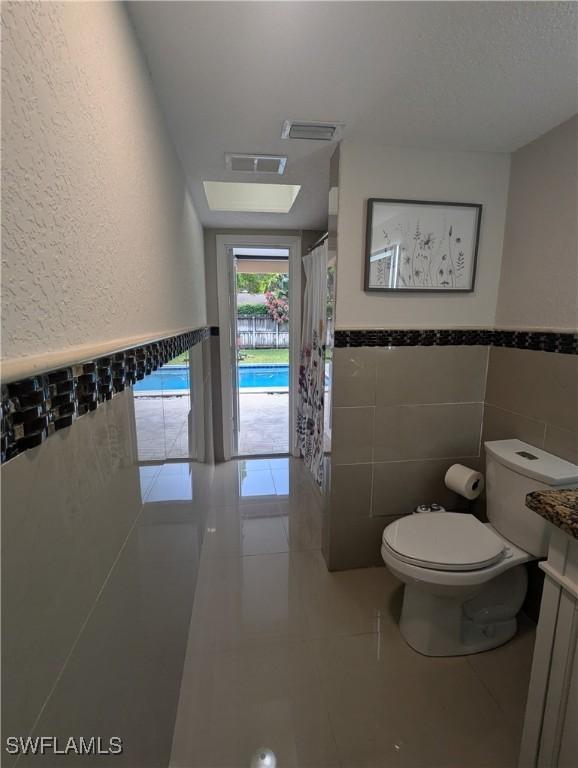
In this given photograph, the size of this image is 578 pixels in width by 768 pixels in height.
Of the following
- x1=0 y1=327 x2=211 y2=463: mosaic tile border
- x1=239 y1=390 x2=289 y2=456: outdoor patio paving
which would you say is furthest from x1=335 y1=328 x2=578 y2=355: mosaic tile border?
x1=239 y1=390 x2=289 y2=456: outdoor patio paving

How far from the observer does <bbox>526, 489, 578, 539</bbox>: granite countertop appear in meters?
0.77

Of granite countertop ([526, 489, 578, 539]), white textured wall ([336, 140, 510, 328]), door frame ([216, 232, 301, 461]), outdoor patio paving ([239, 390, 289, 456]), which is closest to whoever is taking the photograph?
granite countertop ([526, 489, 578, 539])

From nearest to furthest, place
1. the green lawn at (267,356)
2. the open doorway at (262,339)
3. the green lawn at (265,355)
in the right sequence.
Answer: the open doorway at (262,339) → the green lawn at (265,355) → the green lawn at (267,356)

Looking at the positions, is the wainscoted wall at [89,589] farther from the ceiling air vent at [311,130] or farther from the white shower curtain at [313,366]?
the white shower curtain at [313,366]

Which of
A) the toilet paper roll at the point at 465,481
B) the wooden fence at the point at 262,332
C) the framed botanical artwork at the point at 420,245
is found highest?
the framed botanical artwork at the point at 420,245

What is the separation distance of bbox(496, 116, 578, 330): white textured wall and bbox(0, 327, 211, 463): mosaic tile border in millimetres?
1737

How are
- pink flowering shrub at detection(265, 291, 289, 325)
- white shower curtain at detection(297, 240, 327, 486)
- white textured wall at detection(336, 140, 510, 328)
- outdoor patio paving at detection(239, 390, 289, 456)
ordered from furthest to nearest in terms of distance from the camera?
pink flowering shrub at detection(265, 291, 289, 325) < outdoor patio paving at detection(239, 390, 289, 456) < white shower curtain at detection(297, 240, 327, 486) < white textured wall at detection(336, 140, 510, 328)

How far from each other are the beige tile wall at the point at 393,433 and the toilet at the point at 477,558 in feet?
0.96

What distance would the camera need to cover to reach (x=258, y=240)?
3150mm

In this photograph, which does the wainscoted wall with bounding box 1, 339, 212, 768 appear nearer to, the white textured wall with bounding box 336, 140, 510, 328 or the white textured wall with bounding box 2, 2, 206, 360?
the white textured wall with bounding box 2, 2, 206, 360

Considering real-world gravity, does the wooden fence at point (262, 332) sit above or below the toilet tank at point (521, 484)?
above

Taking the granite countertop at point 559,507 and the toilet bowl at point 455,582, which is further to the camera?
the toilet bowl at point 455,582

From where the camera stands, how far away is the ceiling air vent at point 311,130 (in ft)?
4.94

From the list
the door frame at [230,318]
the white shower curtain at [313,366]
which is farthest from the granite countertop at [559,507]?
the door frame at [230,318]
